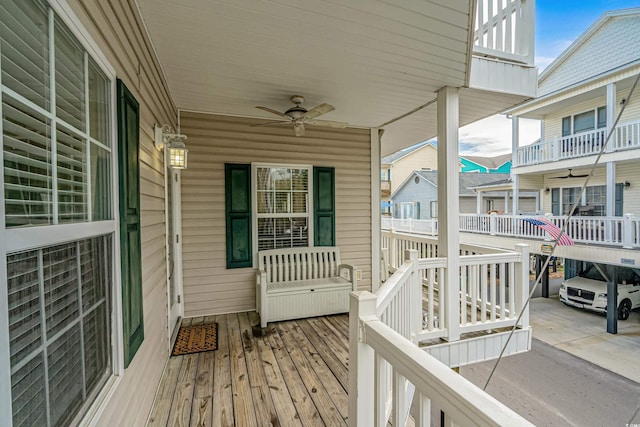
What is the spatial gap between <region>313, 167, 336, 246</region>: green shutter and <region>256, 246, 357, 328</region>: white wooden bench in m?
0.17

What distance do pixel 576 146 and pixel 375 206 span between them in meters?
6.97

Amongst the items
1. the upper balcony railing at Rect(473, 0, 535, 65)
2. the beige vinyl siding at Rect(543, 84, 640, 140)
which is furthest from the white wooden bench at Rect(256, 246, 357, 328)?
the beige vinyl siding at Rect(543, 84, 640, 140)

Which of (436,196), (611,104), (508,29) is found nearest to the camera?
(508,29)

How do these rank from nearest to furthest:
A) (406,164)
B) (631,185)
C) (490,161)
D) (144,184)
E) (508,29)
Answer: (144,184), (508,29), (631,185), (406,164), (490,161)

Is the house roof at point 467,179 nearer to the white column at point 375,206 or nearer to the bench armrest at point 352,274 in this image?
the white column at point 375,206

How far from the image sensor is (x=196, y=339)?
10.7 ft

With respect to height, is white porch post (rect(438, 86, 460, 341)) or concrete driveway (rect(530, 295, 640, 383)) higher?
white porch post (rect(438, 86, 460, 341))

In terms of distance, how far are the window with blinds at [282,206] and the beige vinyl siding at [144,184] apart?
1607 millimetres

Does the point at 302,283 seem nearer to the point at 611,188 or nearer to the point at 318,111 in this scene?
the point at 318,111

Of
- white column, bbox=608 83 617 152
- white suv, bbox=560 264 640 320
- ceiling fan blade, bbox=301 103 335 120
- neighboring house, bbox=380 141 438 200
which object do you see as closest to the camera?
ceiling fan blade, bbox=301 103 335 120

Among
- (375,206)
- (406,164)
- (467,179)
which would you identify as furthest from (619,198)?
(406,164)

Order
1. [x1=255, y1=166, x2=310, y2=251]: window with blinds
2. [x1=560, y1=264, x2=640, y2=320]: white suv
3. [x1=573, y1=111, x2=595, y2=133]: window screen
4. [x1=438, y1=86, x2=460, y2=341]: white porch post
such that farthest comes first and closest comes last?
[x1=573, y1=111, x2=595, y2=133]: window screen → [x1=560, y1=264, x2=640, y2=320]: white suv → [x1=255, y1=166, x2=310, y2=251]: window with blinds → [x1=438, y1=86, x2=460, y2=341]: white porch post

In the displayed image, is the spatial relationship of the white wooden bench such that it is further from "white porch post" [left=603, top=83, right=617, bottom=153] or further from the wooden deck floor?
"white porch post" [left=603, top=83, right=617, bottom=153]

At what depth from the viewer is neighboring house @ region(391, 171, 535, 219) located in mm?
13453
